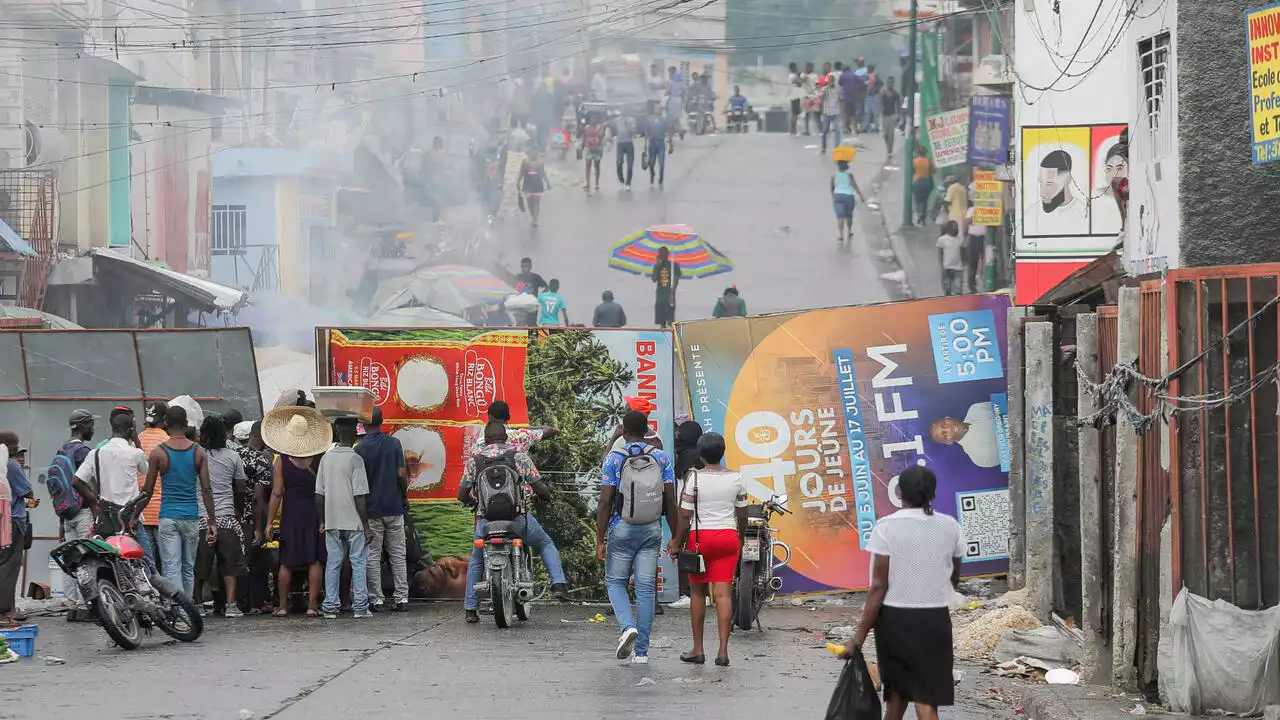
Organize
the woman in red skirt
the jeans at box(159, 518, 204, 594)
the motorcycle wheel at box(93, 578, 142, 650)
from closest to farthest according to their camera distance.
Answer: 1. the woman in red skirt
2. the motorcycle wheel at box(93, 578, 142, 650)
3. the jeans at box(159, 518, 204, 594)

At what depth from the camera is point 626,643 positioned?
10578 mm

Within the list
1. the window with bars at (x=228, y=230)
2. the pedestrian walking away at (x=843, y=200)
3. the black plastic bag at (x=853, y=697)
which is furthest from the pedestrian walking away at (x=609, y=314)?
the black plastic bag at (x=853, y=697)

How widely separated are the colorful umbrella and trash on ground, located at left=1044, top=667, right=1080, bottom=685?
95.4 ft

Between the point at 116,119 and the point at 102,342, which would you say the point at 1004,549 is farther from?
the point at 116,119

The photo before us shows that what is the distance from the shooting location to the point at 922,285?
4062 centimetres

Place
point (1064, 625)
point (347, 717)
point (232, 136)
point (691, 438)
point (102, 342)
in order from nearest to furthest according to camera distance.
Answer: point (347, 717) < point (1064, 625) < point (691, 438) < point (102, 342) < point (232, 136)

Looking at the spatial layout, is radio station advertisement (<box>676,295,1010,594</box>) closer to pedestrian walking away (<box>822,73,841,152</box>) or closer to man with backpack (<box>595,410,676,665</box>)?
man with backpack (<box>595,410,676,665</box>)

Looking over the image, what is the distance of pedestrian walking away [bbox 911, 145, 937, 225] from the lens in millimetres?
41094

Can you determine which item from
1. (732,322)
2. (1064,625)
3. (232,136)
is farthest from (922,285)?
(1064,625)

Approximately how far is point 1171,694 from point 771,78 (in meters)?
42.5

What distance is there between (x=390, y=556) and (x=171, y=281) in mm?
27873

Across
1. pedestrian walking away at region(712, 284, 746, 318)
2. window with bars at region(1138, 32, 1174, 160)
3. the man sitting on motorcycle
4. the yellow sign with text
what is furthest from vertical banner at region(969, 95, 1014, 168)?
the man sitting on motorcycle

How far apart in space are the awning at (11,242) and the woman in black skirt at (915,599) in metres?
33.1

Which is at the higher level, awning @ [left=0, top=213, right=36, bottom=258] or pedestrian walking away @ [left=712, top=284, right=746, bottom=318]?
awning @ [left=0, top=213, right=36, bottom=258]
